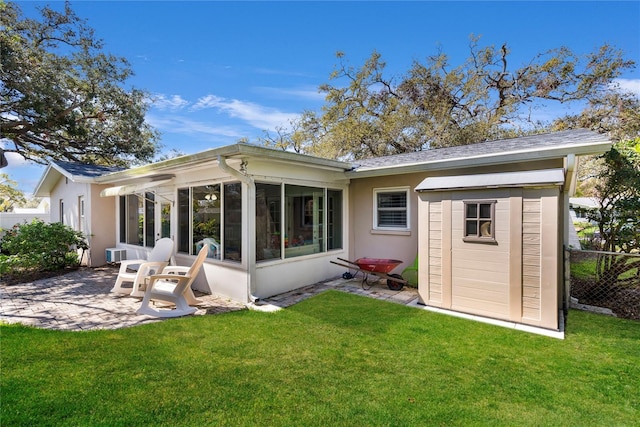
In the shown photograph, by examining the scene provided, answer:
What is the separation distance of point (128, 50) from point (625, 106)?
1072 inches

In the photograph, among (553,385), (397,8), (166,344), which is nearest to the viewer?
(553,385)

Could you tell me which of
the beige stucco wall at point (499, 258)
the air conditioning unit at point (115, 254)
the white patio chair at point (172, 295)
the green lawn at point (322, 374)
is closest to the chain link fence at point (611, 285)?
the green lawn at point (322, 374)

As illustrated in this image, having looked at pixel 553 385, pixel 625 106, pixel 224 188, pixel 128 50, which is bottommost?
pixel 553 385

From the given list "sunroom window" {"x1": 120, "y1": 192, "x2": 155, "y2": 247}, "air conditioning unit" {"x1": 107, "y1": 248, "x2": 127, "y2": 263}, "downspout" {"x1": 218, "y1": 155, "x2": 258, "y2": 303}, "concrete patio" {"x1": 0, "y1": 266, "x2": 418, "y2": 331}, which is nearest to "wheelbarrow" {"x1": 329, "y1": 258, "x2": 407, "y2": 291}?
"concrete patio" {"x1": 0, "y1": 266, "x2": 418, "y2": 331}

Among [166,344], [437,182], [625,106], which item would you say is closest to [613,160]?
[437,182]

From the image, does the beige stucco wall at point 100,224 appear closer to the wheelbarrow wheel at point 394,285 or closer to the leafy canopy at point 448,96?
the wheelbarrow wheel at point 394,285

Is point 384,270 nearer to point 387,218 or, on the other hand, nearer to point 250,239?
point 387,218

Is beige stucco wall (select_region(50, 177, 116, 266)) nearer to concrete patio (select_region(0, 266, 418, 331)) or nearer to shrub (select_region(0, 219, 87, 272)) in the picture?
shrub (select_region(0, 219, 87, 272))

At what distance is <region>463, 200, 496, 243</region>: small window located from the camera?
565 cm

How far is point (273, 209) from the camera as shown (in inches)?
293

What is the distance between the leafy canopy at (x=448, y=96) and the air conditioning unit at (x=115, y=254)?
15.7m

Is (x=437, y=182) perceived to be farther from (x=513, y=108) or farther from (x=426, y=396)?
(x=513, y=108)

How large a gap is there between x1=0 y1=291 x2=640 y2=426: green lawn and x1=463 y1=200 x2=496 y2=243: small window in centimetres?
155

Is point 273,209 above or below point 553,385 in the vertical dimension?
above
